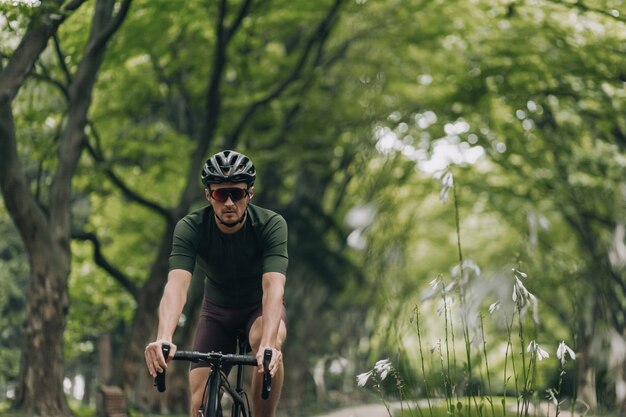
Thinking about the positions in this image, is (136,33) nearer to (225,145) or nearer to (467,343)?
(225,145)

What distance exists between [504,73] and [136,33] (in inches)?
261

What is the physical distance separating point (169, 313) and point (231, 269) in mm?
586

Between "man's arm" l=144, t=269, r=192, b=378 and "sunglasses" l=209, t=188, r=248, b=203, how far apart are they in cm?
40

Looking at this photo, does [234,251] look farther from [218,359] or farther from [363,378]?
[363,378]

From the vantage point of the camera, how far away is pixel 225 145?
1834cm

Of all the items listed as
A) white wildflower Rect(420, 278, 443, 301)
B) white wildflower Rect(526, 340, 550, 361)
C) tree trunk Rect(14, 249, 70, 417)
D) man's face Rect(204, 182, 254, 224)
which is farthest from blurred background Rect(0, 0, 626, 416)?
white wildflower Rect(526, 340, 550, 361)

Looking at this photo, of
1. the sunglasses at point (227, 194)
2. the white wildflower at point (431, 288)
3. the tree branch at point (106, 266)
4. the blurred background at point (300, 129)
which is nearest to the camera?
the sunglasses at point (227, 194)

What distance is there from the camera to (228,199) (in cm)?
490

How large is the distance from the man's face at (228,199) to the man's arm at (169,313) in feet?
1.12

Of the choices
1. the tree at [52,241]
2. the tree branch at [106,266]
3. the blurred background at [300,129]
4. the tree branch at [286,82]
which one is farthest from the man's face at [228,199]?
the tree branch at [106,266]

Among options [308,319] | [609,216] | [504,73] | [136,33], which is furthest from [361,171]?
[308,319]

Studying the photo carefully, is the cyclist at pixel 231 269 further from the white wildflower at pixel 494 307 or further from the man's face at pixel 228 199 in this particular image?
the white wildflower at pixel 494 307

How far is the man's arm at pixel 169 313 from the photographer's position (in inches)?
169

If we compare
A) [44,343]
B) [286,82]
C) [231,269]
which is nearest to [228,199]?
[231,269]
